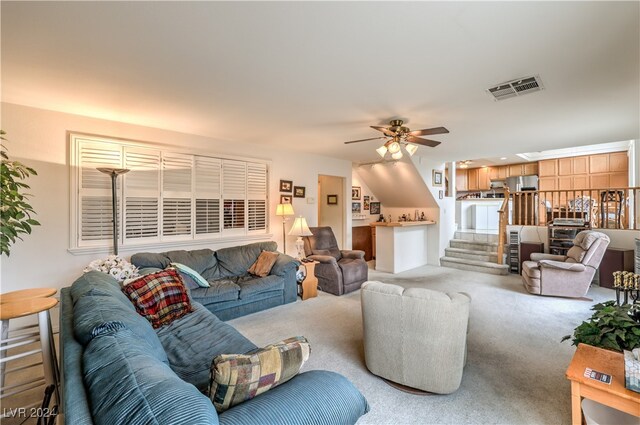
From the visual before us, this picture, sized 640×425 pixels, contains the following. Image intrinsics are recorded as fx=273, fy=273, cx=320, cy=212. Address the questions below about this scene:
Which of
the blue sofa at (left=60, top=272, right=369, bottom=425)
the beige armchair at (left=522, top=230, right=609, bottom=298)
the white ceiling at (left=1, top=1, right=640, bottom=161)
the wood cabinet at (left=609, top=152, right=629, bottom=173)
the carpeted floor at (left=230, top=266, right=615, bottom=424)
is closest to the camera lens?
the blue sofa at (left=60, top=272, right=369, bottom=425)

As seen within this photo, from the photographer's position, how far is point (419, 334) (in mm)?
1892

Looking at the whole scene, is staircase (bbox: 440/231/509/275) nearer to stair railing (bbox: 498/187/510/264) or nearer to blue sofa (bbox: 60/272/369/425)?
stair railing (bbox: 498/187/510/264)

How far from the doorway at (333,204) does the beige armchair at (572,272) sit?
347 cm

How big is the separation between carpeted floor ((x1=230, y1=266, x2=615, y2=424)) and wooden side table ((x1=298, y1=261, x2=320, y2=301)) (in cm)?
14

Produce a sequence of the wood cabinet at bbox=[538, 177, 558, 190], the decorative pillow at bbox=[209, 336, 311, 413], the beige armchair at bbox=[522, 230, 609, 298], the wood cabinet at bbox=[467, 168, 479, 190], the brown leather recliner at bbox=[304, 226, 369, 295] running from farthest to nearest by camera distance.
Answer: the wood cabinet at bbox=[467, 168, 479, 190], the wood cabinet at bbox=[538, 177, 558, 190], the brown leather recliner at bbox=[304, 226, 369, 295], the beige armchair at bbox=[522, 230, 609, 298], the decorative pillow at bbox=[209, 336, 311, 413]

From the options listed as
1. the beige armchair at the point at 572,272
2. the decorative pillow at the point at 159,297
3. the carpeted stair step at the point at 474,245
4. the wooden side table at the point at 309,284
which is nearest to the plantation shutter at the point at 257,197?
the wooden side table at the point at 309,284

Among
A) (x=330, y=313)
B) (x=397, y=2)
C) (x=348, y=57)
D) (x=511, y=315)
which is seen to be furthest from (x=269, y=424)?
(x=511, y=315)

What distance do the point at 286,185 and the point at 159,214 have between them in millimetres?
2135

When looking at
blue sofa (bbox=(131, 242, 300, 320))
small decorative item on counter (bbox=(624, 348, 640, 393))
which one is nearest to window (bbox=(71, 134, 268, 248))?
blue sofa (bbox=(131, 242, 300, 320))

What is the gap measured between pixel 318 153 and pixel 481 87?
3337mm

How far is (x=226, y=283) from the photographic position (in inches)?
133

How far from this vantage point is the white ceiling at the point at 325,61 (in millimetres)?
1493

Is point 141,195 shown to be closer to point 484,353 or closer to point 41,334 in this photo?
point 41,334

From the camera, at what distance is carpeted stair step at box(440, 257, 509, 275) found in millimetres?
5531
